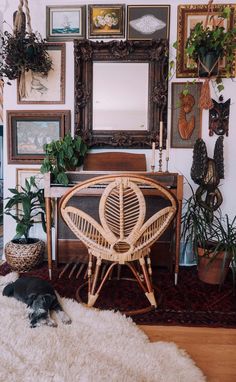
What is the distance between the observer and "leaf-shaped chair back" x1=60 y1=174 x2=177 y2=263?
170 centimetres

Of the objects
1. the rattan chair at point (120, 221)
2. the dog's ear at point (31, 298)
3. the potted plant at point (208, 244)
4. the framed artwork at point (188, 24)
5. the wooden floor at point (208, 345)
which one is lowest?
→ the wooden floor at point (208, 345)

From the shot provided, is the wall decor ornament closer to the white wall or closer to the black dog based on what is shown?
the white wall

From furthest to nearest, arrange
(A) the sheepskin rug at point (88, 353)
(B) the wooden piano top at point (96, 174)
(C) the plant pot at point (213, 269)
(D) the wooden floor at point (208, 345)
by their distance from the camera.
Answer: (C) the plant pot at point (213, 269)
(B) the wooden piano top at point (96, 174)
(D) the wooden floor at point (208, 345)
(A) the sheepskin rug at point (88, 353)

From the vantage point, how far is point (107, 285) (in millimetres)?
2328

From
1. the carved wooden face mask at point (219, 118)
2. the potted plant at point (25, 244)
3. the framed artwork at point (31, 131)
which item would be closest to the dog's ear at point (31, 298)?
the potted plant at point (25, 244)

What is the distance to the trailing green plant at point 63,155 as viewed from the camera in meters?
2.57

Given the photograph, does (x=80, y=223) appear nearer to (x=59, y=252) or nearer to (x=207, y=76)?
(x=59, y=252)

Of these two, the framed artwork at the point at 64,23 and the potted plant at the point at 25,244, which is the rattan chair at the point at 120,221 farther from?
the framed artwork at the point at 64,23

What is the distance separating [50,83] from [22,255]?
1621 mm

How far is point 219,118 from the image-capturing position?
2.82 m

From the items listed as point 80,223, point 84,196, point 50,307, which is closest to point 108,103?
point 84,196

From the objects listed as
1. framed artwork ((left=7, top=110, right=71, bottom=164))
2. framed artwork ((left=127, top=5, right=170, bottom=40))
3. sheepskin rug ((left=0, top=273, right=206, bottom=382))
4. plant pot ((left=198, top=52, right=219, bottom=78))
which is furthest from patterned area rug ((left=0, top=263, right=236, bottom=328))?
framed artwork ((left=127, top=5, right=170, bottom=40))

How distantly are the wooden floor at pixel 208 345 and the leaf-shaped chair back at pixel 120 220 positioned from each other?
1.49 feet

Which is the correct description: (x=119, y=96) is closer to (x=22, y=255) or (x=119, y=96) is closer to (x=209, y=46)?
(x=209, y=46)
